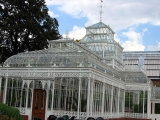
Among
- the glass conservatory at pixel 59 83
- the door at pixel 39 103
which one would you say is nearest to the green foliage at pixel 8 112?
the glass conservatory at pixel 59 83

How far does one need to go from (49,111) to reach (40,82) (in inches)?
87.5

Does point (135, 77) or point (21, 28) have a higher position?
point (21, 28)

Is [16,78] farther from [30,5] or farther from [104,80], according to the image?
[30,5]

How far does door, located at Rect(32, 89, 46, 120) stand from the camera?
69.8 ft

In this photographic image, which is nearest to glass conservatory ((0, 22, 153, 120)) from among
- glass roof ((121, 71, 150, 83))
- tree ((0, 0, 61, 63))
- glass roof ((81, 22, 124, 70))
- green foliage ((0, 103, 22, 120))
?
glass roof ((121, 71, 150, 83))

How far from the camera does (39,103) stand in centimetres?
2155

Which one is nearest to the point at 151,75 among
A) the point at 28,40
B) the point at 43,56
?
the point at 28,40

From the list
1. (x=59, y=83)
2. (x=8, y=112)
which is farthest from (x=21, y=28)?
(x=8, y=112)

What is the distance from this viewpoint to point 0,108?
38.0ft

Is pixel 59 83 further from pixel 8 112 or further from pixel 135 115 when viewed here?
pixel 8 112

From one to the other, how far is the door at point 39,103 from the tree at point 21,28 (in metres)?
13.4

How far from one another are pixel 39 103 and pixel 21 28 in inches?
561

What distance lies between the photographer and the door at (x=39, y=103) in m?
21.3

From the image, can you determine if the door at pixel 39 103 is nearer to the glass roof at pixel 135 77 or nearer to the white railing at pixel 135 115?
the white railing at pixel 135 115
